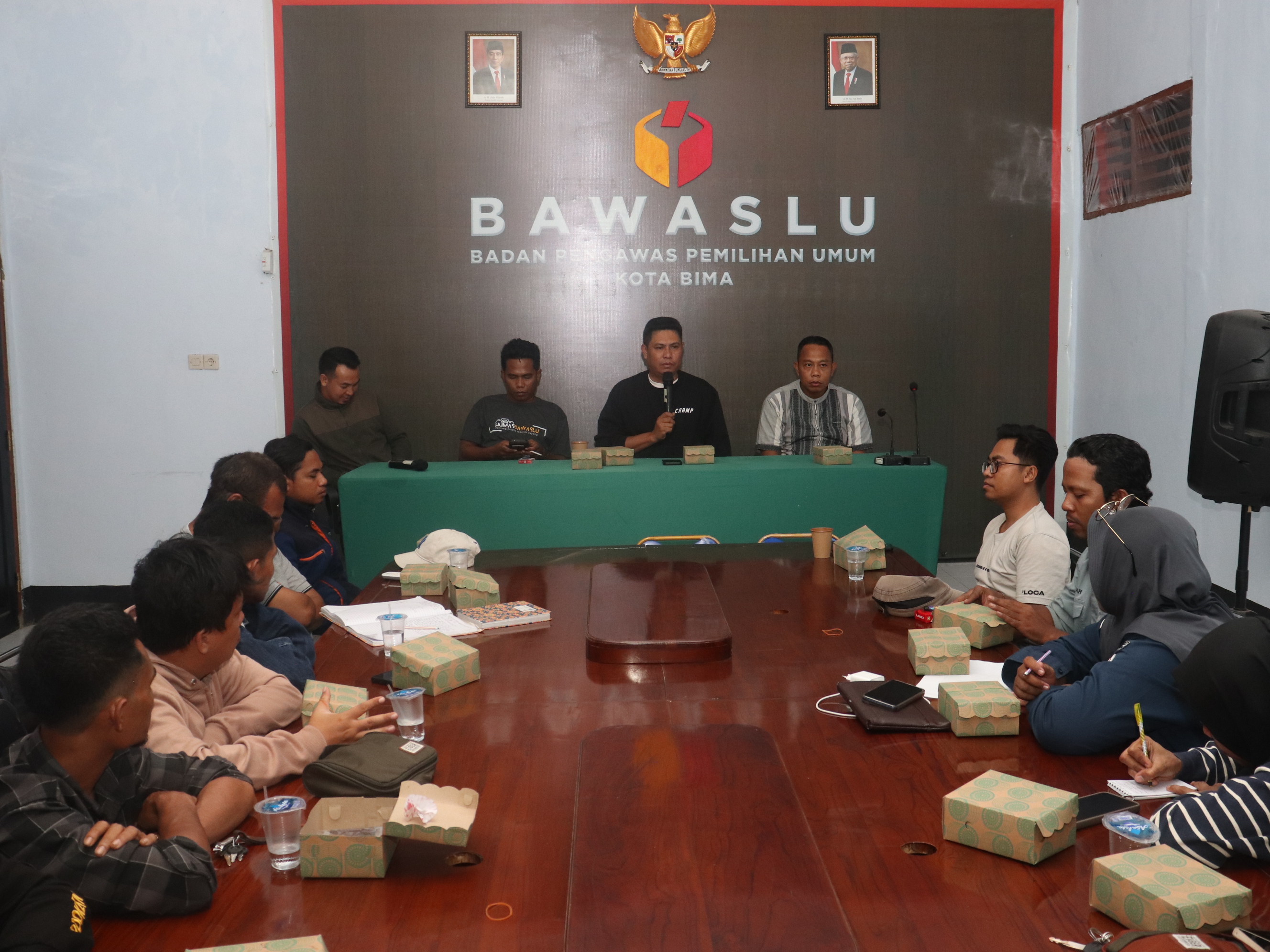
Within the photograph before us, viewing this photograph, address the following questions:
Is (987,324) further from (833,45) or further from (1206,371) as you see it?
(1206,371)

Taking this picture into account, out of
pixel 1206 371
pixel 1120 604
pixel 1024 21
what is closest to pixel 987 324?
pixel 1024 21

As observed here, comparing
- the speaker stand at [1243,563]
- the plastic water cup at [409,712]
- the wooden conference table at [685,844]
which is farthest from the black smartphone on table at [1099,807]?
the speaker stand at [1243,563]

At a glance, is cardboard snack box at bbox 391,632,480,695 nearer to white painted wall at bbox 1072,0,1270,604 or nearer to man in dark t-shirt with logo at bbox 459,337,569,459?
man in dark t-shirt with logo at bbox 459,337,569,459

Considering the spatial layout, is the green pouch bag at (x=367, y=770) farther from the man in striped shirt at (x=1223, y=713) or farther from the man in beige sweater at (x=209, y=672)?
the man in striped shirt at (x=1223, y=713)

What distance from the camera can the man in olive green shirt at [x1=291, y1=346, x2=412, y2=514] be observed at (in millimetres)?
5453

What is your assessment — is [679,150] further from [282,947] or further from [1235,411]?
[282,947]

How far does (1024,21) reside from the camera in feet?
19.8

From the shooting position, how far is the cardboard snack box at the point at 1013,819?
5.23ft

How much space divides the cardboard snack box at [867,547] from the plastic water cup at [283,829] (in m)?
2.12

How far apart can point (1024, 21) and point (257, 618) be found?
5.45 m

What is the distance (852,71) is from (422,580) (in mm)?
4165

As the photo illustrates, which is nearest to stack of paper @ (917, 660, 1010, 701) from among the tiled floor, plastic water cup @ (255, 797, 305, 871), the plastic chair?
plastic water cup @ (255, 797, 305, 871)

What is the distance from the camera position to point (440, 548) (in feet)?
11.8

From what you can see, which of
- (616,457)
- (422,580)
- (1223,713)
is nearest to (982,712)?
(1223,713)
